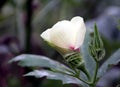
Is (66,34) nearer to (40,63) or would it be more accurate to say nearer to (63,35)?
(63,35)

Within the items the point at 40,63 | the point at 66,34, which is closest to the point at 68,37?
the point at 66,34

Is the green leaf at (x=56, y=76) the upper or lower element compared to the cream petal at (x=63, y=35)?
lower

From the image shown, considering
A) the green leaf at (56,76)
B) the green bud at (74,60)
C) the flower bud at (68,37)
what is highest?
the flower bud at (68,37)

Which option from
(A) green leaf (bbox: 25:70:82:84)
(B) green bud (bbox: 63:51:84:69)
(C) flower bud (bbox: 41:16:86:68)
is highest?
(C) flower bud (bbox: 41:16:86:68)

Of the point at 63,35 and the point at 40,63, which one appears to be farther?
the point at 40,63

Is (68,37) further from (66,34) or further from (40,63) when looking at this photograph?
(40,63)

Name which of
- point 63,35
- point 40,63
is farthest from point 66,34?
point 40,63

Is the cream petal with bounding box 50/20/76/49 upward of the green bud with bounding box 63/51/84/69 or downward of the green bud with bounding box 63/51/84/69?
upward
